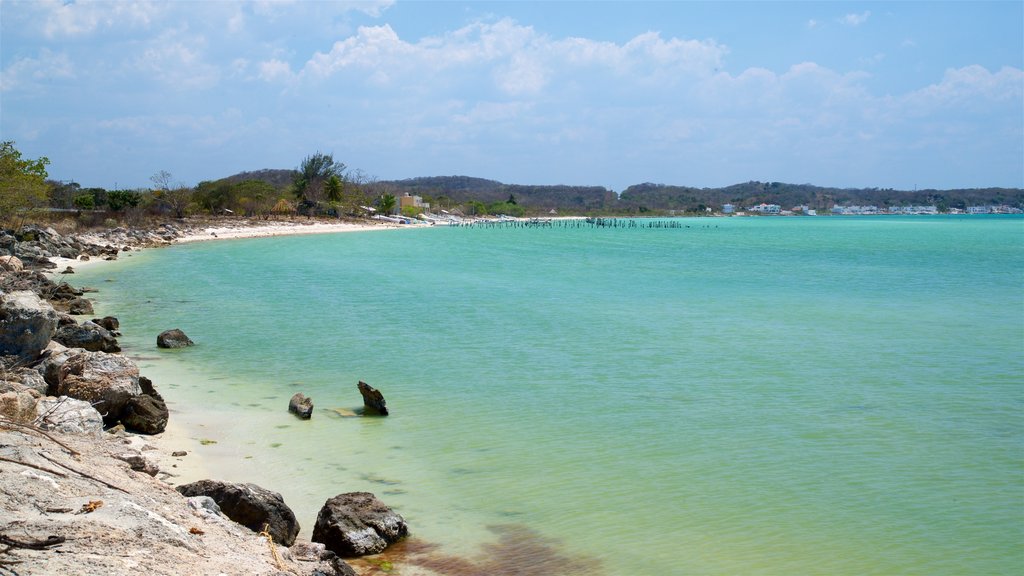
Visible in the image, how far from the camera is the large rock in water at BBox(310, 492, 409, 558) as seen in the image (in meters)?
5.61

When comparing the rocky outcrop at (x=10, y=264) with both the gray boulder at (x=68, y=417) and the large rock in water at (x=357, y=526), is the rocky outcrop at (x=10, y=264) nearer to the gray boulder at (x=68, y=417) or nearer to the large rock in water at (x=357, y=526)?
the gray boulder at (x=68, y=417)

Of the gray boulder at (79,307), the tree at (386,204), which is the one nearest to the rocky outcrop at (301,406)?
the gray boulder at (79,307)

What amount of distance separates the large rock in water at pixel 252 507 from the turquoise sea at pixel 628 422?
424 millimetres

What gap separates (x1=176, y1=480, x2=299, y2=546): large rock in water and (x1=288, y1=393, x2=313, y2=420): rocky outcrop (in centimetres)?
341

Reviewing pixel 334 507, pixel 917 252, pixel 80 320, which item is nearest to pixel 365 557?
pixel 334 507

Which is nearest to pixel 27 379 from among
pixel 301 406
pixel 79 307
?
Answer: pixel 301 406

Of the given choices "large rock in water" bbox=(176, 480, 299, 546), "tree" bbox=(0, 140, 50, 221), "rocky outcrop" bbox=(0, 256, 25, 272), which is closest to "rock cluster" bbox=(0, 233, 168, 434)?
"large rock in water" bbox=(176, 480, 299, 546)

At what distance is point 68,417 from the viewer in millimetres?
6746

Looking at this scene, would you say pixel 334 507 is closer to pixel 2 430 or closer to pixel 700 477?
pixel 2 430

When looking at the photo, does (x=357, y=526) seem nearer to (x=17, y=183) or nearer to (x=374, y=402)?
(x=374, y=402)

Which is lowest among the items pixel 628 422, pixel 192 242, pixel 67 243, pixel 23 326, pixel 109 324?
pixel 628 422

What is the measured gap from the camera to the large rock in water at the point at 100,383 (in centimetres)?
792

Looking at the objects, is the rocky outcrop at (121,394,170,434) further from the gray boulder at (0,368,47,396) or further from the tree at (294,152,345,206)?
the tree at (294,152,345,206)

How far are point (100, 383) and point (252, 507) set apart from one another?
350cm
